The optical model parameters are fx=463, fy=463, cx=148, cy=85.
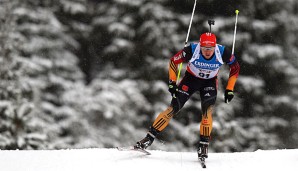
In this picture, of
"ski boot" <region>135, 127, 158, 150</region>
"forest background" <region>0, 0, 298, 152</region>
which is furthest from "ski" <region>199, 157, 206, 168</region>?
"forest background" <region>0, 0, 298, 152</region>

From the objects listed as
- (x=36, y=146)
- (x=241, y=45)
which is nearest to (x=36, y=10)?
(x=36, y=146)

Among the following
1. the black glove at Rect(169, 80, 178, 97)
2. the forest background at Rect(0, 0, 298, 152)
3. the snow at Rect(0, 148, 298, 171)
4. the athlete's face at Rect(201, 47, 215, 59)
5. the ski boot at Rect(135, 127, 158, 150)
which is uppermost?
the forest background at Rect(0, 0, 298, 152)

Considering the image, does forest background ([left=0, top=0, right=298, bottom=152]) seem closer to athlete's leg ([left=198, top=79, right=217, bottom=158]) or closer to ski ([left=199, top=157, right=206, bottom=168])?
athlete's leg ([left=198, top=79, right=217, bottom=158])

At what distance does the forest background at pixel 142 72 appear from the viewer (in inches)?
677

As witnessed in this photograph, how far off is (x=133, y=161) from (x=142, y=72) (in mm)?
10678

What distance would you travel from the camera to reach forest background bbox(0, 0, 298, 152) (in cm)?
1719

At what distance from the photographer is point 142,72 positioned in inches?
715

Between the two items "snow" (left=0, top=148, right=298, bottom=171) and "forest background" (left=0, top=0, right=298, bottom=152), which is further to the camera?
"forest background" (left=0, top=0, right=298, bottom=152)

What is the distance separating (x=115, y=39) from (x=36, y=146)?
5415 mm

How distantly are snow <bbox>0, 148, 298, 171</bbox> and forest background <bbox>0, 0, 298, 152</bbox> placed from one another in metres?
8.10

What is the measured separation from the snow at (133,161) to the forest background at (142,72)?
810cm

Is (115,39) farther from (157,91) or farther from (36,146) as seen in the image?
(36,146)

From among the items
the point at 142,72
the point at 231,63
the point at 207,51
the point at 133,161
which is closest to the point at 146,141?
the point at 133,161

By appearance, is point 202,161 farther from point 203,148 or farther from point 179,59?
point 179,59
